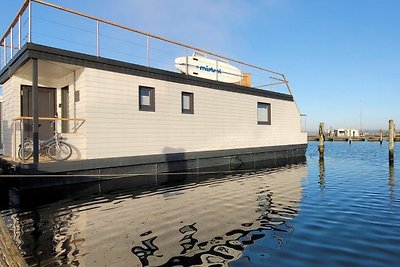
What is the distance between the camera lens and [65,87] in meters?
13.4

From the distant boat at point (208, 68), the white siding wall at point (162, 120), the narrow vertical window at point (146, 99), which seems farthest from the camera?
the distant boat at point (208, 68)

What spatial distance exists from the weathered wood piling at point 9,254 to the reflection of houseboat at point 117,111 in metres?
6.63

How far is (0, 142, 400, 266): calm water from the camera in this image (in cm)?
458

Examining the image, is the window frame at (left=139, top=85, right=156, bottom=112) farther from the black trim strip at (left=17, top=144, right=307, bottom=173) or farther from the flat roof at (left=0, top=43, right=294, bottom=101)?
the black trim strip at (left=17, top=144, right=307, bottom=173)

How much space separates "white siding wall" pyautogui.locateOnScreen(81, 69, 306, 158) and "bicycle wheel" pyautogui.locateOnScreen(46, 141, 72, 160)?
2.29 feet

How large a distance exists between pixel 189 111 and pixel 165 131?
6.42 ft

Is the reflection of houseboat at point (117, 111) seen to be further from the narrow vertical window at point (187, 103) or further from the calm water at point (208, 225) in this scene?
the calm water at point (208, 225)

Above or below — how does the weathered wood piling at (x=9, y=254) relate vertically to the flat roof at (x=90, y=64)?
below

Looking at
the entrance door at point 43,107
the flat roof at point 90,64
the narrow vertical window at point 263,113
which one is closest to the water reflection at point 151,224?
the flat roof at point 90,64

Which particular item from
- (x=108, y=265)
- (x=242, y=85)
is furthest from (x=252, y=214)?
(x=242, y=85)

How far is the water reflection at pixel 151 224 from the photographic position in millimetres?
4660

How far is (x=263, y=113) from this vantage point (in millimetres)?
20203

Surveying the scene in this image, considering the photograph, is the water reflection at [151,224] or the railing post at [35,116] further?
the railing post at [35,116]

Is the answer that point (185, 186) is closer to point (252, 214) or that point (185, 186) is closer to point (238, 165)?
point (252, 214)
